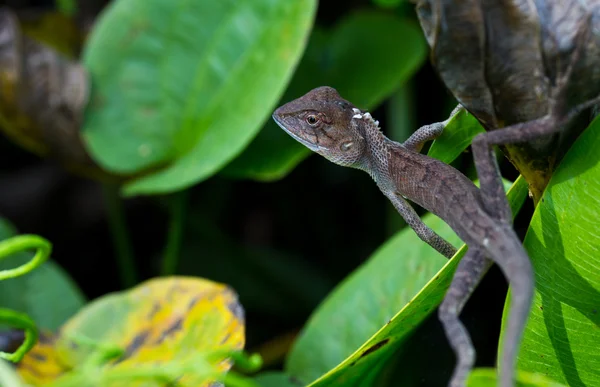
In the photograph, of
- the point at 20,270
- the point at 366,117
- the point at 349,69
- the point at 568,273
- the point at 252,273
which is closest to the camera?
the point at 568,273

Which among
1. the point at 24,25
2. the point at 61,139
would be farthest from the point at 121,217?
the point at 24,25

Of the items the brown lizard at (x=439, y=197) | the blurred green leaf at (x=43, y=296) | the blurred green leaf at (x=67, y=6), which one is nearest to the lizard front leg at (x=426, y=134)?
the brown lizard at (x=439, y=197)

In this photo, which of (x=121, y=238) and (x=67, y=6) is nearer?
(x=121, y=238)

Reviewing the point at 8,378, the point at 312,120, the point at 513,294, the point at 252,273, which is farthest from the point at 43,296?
the point at 513,294

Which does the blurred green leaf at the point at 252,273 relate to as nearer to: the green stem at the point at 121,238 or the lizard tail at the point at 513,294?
the green stem at the point at 121,238

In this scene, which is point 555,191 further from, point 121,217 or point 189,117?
point 121,217

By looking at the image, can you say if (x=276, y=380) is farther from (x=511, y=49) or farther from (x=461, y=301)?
(x=511, y=49)

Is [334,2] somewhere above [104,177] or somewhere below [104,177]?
above
